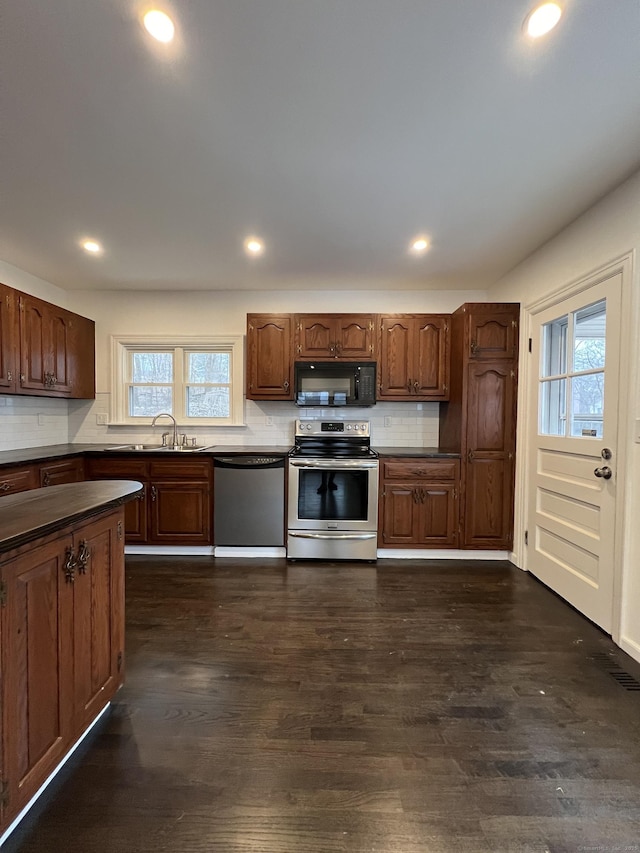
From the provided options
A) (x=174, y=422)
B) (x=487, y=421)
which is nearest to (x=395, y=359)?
(x=487, y=421)

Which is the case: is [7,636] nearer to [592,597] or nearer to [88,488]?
[88,488]

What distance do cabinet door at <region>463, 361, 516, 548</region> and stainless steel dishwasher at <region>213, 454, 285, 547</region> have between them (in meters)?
1.65

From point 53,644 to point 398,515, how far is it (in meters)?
2.58

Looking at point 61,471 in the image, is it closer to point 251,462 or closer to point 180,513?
point 180,513

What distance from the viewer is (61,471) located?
9.75 ft

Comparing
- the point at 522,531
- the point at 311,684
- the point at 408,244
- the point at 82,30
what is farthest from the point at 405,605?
the point at 82,30

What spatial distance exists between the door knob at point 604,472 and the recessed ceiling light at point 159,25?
111 inches

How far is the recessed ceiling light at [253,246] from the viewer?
2716 mm

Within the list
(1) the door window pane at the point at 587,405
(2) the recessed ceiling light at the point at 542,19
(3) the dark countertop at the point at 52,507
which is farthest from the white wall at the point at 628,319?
(3) the dark countertop at the point at 52,507

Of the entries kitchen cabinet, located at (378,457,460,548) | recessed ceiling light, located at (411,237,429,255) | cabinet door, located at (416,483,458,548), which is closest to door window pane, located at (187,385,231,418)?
kitchen cabinet, located at (378,457,460,548)

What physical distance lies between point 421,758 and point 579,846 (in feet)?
1.53

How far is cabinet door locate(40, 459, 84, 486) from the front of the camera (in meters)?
2.81

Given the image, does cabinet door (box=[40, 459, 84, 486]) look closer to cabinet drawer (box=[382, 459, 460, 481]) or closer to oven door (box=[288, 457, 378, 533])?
oven door (box=[288, 457, 378, 533])

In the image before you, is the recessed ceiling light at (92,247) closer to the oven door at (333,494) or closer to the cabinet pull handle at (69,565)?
the oven door at (333,494)
